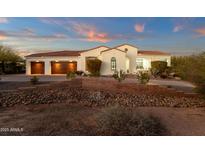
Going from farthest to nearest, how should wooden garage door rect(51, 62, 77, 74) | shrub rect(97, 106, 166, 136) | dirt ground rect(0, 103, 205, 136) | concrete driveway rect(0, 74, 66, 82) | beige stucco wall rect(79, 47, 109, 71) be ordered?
wooden garage door rect(51, 62, 77, 74)
concrete driveway rect(0, 74, 66, 82)
beige stucco wall rect(79, 47, 109, 71)
dirt ground rect(0, 103, 205, 136)
shrub rect(97, 106, 166, 136)

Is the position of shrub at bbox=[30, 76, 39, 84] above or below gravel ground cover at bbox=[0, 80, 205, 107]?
above

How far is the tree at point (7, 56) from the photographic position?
9277 mm

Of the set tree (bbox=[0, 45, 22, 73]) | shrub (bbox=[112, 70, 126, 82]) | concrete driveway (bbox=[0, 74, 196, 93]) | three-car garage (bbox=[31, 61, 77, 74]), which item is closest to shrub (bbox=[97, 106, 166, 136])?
A: shrub (bbox=[112, 70, 126, 82])

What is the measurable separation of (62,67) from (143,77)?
7.90ft

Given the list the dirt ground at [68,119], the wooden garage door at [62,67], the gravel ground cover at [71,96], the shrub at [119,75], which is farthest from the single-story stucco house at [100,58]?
the dirt ground at [68,119]

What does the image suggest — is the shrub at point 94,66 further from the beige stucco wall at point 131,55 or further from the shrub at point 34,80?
the shrub at point 34,80

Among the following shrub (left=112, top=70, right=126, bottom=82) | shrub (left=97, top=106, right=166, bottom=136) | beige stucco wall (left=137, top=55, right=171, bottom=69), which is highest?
beige stucco wall (left=137, top=55, right=171, bottom=69)

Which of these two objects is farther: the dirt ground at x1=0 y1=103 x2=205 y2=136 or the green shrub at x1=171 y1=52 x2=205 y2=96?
the green shrub at x1=171 y1=52 x2=205 y2=96

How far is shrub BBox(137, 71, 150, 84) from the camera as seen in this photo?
9.46 m

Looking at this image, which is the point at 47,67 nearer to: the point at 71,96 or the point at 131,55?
the point at 71,96

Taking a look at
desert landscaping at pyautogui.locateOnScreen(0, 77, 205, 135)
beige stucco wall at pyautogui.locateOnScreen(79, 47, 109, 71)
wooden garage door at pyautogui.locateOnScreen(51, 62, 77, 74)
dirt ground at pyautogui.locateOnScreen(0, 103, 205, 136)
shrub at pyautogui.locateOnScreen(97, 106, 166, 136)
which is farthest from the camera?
wooden garage door at pyautogui.locateOnScreen(51, 62, 77, 74)

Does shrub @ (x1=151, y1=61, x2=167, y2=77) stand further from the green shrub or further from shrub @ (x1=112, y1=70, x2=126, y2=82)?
shrub @ (x1=112, y1=70, x2=126, y2=82)

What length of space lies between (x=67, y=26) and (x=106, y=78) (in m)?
1.91
